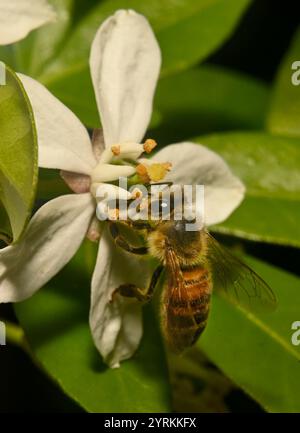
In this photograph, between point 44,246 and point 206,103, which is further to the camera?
point 206,103

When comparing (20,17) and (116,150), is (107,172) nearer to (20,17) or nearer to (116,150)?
(116,150)

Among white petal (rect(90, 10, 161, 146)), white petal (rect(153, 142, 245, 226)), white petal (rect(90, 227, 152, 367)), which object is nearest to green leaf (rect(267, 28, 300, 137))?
white petal (rect(153, 142, 245, 226))

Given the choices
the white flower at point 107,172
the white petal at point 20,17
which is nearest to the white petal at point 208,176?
the white flower at point 107,172

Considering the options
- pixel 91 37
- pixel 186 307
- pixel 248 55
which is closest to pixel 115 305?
pixel 186 307

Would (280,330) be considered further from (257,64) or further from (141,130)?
(257,64)

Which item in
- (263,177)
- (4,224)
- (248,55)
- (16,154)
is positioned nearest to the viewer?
(16,154)

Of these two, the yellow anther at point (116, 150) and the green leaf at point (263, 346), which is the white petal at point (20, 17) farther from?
the green leaf at point (263, 346)
